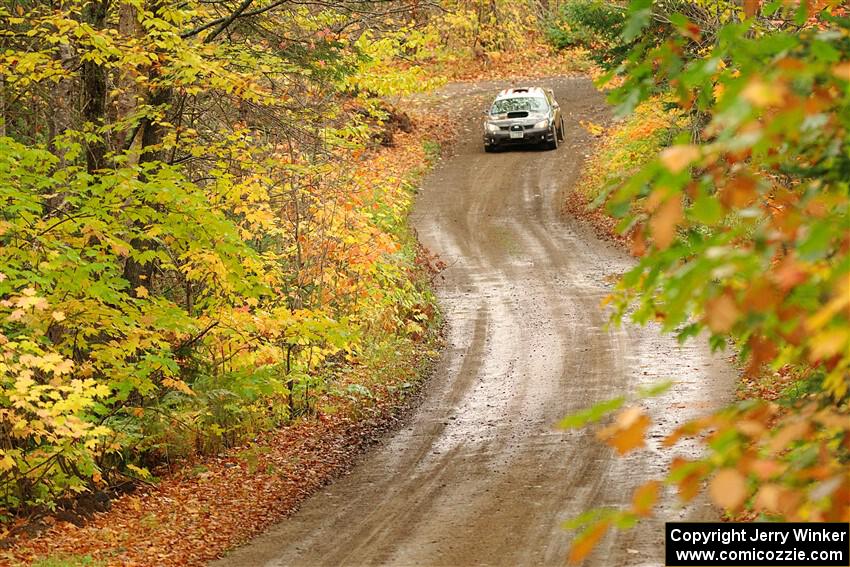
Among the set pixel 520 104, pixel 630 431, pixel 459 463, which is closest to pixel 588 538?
pixel 630 431

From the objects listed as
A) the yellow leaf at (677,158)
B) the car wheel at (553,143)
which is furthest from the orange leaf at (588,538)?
the car wheel at (553,143)

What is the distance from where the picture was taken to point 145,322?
10305 mm

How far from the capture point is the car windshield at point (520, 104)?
33156 mm

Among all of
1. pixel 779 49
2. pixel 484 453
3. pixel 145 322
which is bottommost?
pixel 484 453

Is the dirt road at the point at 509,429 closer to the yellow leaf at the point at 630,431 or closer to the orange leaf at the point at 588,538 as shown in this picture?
the yellow leaf at the point at 630,431

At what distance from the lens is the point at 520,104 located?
3316cm

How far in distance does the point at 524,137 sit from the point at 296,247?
65.1ft

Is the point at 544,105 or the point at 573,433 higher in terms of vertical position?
the point at 544,105

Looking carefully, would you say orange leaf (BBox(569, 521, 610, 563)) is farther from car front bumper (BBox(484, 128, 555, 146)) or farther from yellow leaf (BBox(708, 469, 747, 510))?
car front bumper (BBox(484, 128, 555, 146))

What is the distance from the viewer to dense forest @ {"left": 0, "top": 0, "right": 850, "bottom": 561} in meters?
A: 2.76

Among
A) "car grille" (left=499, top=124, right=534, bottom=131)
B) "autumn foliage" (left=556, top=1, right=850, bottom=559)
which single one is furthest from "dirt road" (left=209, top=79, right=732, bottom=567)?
"car grille" (left=499, top=124, right=534, bottom=131)

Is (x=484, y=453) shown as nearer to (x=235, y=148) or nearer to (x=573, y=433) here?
(x=573, y=433)

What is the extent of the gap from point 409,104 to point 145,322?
2972 cm

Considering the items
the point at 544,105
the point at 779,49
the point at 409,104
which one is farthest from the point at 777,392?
the point at 409,104
